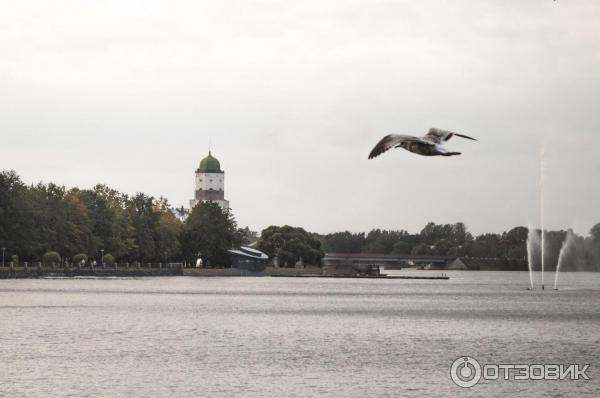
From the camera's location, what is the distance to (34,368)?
55.8 meters

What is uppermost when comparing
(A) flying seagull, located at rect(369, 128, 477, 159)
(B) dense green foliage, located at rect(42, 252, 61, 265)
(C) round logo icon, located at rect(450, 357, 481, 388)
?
(B) dense green foliage, located at rect(42, 252, 61, 265)

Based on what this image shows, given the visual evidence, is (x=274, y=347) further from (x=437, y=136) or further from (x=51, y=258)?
(x=51, y=258)

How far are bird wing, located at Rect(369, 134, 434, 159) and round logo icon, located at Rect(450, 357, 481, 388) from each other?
1063 inches

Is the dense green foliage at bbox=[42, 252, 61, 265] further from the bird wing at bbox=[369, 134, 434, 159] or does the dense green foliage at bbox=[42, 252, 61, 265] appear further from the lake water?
the bird wing at bbox=[369, 134, 434, 159]

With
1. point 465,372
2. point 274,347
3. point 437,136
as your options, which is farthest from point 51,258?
point 437,136

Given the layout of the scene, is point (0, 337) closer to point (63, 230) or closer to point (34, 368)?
point (34, 368)

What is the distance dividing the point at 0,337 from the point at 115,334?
7793 mm

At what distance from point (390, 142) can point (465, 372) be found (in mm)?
33522


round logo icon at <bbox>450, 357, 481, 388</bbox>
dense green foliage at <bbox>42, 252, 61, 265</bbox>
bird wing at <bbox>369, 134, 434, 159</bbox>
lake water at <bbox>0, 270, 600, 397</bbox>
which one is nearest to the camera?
bird wing at <bbox>369, 134, 434, 159</bbox>

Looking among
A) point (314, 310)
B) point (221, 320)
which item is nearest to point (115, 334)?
point (221, 320)

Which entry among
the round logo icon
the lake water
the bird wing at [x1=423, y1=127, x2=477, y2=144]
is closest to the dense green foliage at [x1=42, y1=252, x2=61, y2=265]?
the lake water

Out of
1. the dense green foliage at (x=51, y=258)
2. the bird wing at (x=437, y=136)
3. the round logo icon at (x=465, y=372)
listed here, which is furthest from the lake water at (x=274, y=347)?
the dense green foliage at (x=51, y=258)

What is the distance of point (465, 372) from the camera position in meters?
58.8

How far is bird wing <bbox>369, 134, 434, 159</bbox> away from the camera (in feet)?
87.9
